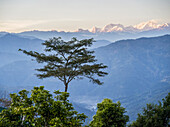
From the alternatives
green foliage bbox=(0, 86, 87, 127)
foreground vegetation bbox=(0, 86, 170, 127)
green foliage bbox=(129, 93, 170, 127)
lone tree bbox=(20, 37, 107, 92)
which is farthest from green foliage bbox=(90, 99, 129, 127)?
green foliage bbox=(0, 86, 87, 127)

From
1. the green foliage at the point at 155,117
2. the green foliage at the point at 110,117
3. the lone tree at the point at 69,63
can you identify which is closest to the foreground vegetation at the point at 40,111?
the green foliage at the point at 110,117

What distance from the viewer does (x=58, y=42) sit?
81.7 feet

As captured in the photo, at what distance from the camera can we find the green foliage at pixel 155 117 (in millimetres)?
19667

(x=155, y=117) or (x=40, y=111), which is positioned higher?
(x=155, y=117)

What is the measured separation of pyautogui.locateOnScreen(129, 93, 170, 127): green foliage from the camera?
19667 millimetres

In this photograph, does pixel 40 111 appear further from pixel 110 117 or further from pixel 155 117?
pixel 155 117

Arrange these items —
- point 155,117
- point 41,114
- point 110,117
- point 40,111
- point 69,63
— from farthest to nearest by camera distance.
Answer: point 69,63, point 155,117, point 110,117, point 41,114, point 40,111

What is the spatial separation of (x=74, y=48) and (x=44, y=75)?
15.9ft

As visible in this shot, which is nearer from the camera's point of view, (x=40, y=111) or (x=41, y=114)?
(x=40, y=111)

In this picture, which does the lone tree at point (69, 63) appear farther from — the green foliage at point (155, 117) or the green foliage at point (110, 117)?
the green foliage at point (110, 117)

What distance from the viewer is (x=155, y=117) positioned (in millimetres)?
19828

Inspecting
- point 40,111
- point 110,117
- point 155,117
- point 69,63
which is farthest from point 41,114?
point 69,63

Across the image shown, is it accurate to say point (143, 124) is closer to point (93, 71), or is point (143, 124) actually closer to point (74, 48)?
point (93, 71)

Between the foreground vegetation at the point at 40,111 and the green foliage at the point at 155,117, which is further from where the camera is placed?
the green foliage at the point at 155,117
